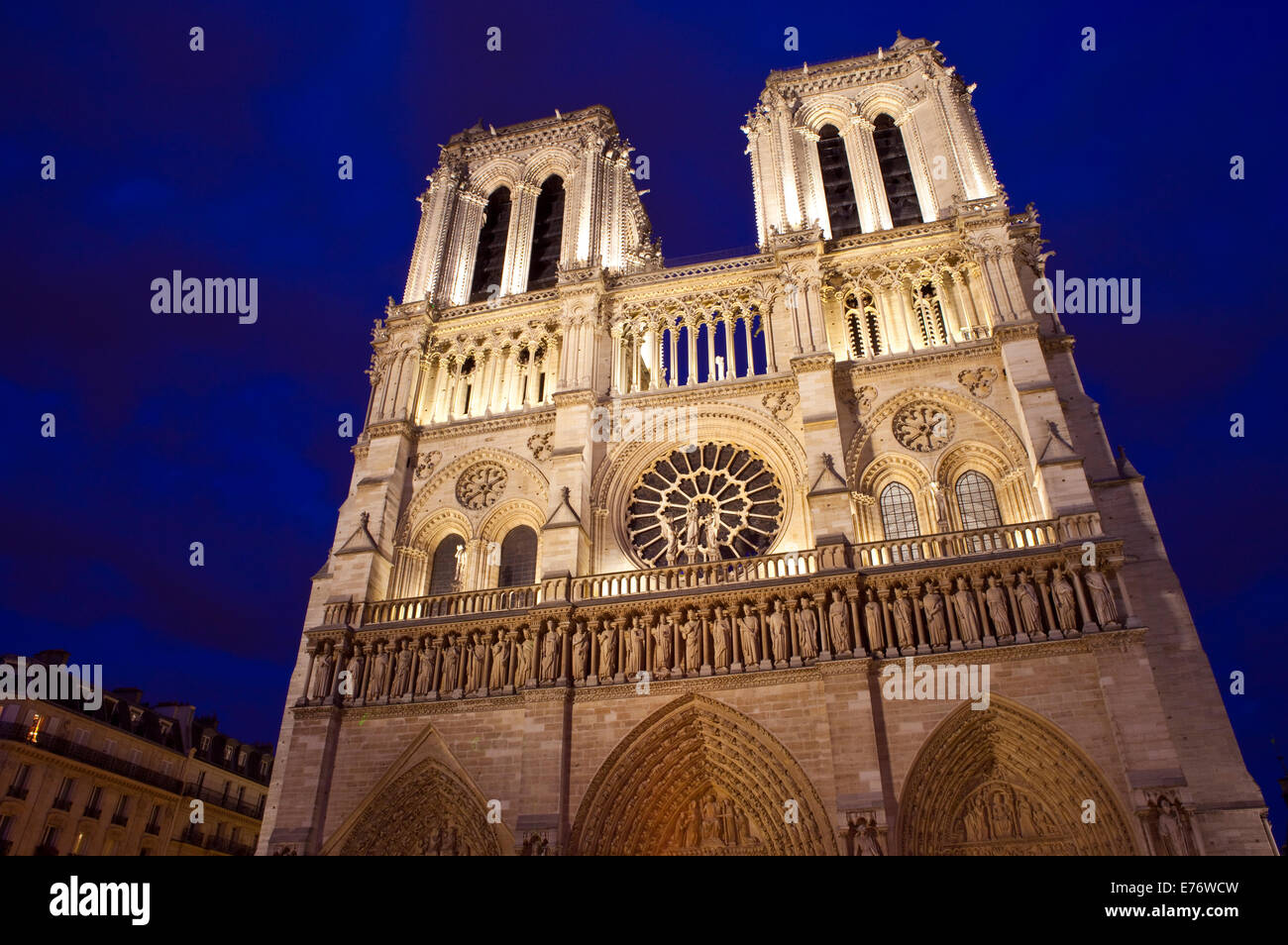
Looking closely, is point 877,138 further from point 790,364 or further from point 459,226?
point 459,226

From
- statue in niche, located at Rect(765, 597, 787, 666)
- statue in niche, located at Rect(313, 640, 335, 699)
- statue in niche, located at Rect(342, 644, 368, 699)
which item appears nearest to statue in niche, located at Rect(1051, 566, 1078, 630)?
statue in niche, located at Rect(765, 597, 787, 666)

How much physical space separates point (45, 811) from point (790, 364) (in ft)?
73.6

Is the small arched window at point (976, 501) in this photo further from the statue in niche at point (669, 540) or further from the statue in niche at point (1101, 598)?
the statue in niche at point (669, 540)

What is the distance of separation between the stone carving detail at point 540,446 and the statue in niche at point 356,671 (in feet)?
18.5

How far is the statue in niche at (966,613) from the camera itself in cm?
1423

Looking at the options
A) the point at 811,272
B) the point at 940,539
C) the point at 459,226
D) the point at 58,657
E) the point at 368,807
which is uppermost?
the point at 459,226

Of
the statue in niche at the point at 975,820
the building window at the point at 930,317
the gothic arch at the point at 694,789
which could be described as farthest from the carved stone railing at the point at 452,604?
the building window at the point at 930,317

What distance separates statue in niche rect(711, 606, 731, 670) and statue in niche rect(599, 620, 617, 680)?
187cm

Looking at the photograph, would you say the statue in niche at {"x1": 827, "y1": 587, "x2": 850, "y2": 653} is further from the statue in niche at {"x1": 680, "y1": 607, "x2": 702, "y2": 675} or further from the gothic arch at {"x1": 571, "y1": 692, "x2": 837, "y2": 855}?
the statue in niche at {"x1": 680, "y1": 607, "x2": 702, "y2": 675}

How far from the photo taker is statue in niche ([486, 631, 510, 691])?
16.1 m

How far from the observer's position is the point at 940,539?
15445mm

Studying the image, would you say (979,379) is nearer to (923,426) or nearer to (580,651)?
(923,426)

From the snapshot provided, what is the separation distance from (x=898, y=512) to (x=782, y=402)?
3.47 metres
